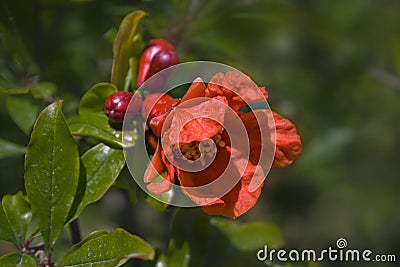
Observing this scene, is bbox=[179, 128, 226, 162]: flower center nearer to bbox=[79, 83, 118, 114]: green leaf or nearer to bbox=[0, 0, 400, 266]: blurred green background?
bbox=[79, 83, 118, 114]: green leaf

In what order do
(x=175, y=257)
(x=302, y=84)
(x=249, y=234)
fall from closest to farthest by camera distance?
(x=175, y=257), (x=249, y=234), (x=302, y=84)

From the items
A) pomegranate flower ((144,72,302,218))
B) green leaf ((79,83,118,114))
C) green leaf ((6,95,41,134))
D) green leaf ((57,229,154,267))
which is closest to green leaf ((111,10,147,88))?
green leaf ((79,83,118,114))

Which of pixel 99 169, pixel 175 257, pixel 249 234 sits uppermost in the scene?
pixel 99 169

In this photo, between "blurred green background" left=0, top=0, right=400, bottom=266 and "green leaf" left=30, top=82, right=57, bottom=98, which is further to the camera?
"blurred green background" left=0, top=0, right=400, bottom=266

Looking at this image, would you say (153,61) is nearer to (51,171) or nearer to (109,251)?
(51,171)

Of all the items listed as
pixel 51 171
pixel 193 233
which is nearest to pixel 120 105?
pixel 51 171

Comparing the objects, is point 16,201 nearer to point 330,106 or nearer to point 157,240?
point 157,240
